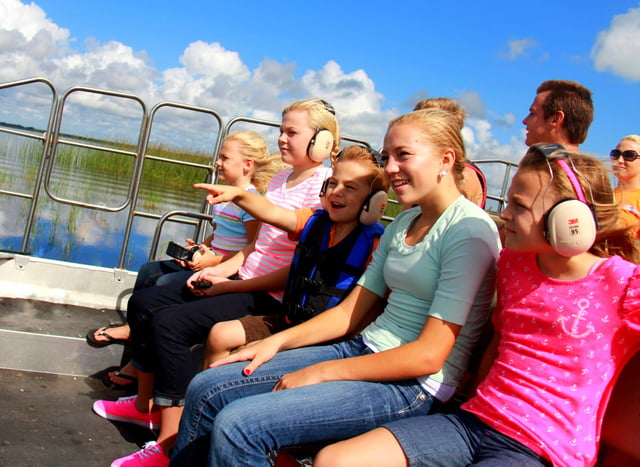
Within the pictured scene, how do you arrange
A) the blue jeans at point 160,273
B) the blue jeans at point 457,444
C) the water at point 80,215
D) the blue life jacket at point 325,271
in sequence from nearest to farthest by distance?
1. the blue jeans at point 457,444
2. the blue life jacket at point 325,271
3. the blue jeans at point 160,273
4. the water at point 80,215

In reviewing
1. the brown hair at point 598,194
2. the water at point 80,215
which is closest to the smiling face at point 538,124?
the brown hair at point 598,194

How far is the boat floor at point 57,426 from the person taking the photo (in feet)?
9.37

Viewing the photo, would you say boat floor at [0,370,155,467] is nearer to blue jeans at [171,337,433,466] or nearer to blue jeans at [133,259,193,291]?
blue jeans at [133,259,193,291]

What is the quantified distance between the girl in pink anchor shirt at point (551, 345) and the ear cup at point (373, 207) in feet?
2.81

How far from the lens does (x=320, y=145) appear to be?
318cm

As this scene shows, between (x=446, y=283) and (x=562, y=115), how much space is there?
5.41 ft

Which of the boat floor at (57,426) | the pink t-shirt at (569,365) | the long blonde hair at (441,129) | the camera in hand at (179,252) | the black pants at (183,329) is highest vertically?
the long blonde hair at (441,129)

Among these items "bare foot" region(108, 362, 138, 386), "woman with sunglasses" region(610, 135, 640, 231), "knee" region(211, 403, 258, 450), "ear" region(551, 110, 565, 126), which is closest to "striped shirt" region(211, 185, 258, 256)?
"bare foot" region(108, 362, 138, 386)

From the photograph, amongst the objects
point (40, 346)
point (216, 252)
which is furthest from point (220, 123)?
point (40, 346)

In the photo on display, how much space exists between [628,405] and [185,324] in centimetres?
186

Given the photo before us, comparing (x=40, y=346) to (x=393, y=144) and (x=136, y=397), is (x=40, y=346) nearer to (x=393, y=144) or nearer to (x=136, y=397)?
(x=136, y=397)

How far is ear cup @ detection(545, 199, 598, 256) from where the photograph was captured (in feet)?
5.45

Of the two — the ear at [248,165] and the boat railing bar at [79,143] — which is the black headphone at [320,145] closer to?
the ear at [248,165]

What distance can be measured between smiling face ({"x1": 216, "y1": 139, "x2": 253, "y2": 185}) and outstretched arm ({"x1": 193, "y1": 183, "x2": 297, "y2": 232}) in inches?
48.0
